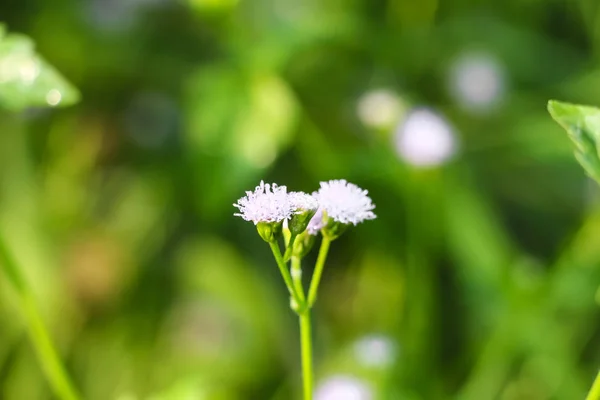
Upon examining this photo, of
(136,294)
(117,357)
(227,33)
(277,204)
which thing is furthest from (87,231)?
(277,204)

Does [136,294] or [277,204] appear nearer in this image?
[277,204]

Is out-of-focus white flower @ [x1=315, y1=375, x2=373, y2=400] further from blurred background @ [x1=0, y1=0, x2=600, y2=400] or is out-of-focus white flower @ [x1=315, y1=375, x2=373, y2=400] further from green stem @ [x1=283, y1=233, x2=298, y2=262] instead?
green stem @ [x1=283, y1=233, x2=298, y2=262]

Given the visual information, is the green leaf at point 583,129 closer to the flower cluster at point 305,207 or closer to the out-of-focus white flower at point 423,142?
the flower cluster at point 305,207

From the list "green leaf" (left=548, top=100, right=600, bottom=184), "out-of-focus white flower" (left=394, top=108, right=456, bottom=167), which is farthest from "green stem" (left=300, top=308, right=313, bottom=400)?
"out-of-focus white flower" (left=394, top=108, right=456, bottom=167)

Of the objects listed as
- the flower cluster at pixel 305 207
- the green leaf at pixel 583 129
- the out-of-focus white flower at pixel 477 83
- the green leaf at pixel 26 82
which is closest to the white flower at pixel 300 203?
the flower cluster at pixel 305 207

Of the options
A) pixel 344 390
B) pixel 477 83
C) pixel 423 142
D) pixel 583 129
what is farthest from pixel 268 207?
pixel 477 83

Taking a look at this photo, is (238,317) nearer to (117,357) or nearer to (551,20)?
(117,357)
